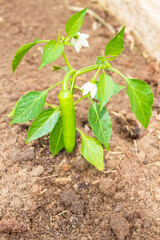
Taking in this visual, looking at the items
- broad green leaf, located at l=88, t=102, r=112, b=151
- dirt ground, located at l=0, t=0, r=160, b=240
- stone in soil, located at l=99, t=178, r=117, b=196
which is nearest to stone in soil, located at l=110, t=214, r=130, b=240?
dirt ground, located at l=0, t=0, r=160, b=240

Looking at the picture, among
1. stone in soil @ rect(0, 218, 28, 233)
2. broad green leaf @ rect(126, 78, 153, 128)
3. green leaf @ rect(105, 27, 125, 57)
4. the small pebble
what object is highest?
green leaf @ rect(105, 27, 125, 57)

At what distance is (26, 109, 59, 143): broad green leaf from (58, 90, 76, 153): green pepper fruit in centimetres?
8

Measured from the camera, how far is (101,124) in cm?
145

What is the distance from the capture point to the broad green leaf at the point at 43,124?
1.46 metres

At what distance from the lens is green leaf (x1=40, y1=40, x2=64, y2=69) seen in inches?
49.1

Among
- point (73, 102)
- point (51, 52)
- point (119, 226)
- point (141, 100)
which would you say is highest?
point (51, 52)

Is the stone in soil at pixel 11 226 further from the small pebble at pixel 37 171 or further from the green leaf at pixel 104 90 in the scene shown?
the green leaf at pixel 104 90

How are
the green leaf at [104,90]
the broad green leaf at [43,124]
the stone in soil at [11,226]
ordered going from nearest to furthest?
the green leaf at [104,90]
the stone in soil at [11,226]
the broad green leaf at [43,124]

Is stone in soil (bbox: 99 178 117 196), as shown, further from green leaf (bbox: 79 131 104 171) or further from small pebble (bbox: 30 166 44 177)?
small pebble (bbox: 30 166 44 177)

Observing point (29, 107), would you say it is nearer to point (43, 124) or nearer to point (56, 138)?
point (43, 124)

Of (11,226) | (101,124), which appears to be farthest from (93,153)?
(11,226)

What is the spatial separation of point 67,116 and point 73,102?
0.09 m

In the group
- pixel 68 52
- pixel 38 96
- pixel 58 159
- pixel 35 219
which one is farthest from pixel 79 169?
pixel 68 52

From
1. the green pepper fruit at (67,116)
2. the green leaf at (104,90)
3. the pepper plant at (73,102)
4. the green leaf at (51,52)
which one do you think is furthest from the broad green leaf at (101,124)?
the green leaf at (51,52)
